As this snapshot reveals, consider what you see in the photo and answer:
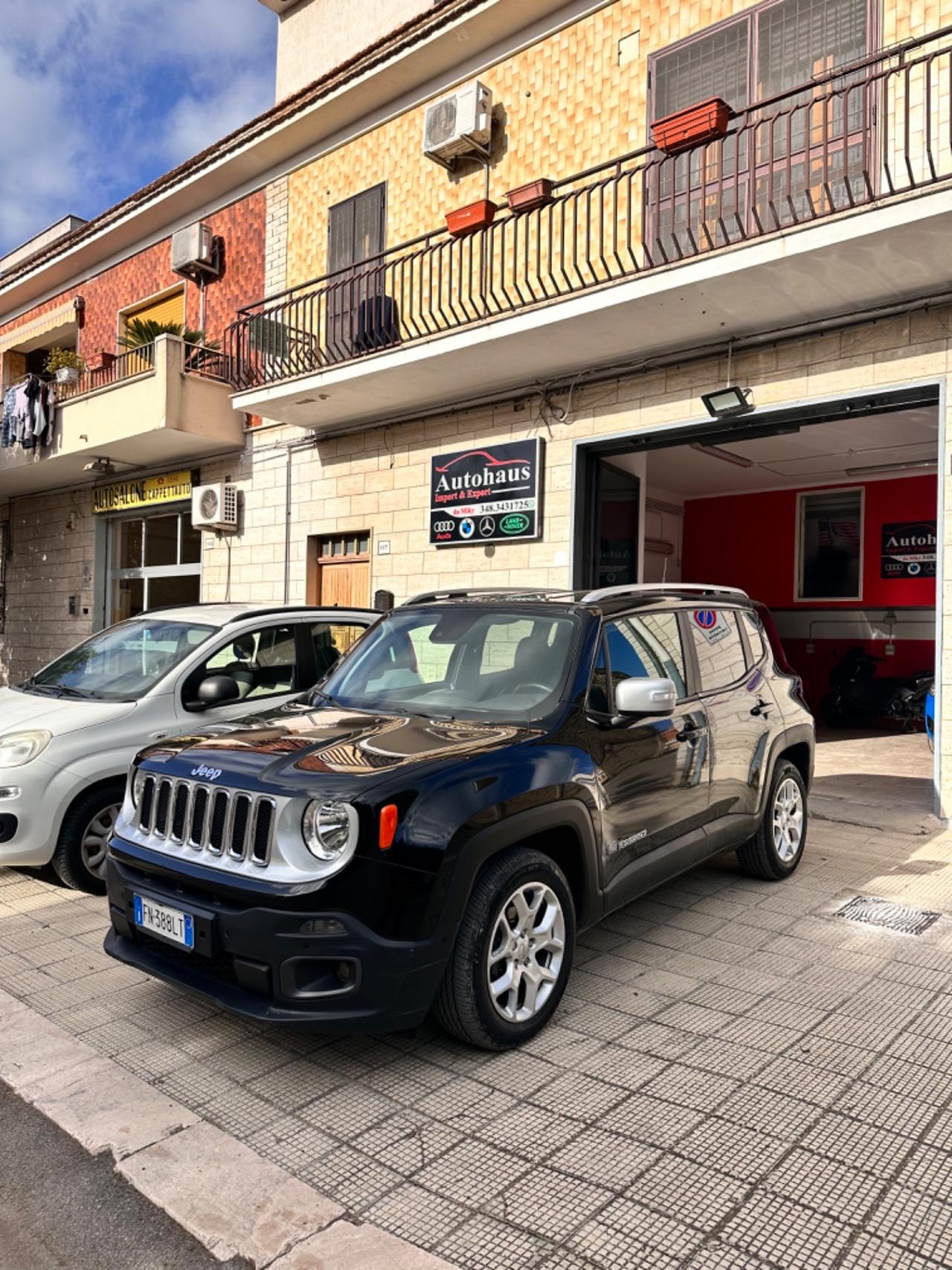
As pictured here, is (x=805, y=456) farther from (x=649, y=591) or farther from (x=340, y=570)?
(x=649, y=591)

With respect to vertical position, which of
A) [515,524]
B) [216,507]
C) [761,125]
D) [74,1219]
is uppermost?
[761,125]

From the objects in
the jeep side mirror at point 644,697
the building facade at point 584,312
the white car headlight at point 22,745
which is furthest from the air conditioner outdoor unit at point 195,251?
the jeep side mirror at point 644,697

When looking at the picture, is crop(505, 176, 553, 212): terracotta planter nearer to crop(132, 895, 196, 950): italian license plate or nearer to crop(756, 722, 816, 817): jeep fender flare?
crop(756, 722, 816, 817): jeep fender flare

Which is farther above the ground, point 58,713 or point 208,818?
point 58,713

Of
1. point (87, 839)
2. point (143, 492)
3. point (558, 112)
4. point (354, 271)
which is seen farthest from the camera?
point (143, 492)

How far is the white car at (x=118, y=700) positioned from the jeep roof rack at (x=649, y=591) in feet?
8.10

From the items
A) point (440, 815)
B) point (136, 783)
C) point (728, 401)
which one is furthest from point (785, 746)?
point (728, 401)

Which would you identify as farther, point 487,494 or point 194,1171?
point 487,494

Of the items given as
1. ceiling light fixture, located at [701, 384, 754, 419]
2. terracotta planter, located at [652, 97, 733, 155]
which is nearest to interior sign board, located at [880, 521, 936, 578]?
ceiling light fixture, located at [701, 384, 754, 419]

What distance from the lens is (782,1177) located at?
2449mm

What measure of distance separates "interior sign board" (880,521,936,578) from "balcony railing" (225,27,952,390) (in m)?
6.91

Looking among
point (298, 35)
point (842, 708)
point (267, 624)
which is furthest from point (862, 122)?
point (298, 35)

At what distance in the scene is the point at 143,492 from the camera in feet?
48.4

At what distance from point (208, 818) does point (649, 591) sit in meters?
2.41
